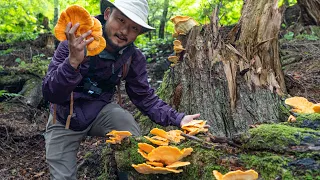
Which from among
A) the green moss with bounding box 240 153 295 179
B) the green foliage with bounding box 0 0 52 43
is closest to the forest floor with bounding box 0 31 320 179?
the green moss with bounding box 240 153 295 179

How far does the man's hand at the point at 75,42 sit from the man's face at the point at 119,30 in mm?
889

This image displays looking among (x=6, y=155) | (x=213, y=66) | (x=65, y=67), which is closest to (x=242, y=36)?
(x=213, y=66)

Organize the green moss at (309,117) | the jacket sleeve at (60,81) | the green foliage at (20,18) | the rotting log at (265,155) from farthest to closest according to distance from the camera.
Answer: the green foliage at (20,18) < the jacket sleeve at (60,81) < the green moss at (309,117) < the rotting log at (265,155)

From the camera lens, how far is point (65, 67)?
3.51 m

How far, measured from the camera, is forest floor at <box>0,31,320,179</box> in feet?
19.4

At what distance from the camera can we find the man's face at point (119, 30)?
13.6ft

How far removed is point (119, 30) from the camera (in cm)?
417

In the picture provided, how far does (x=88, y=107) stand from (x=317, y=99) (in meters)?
4.85

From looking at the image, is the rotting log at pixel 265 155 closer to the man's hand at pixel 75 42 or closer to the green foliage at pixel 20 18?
the man's hand at pixel 75 42

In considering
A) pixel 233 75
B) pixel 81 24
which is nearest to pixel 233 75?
pixel 233 75

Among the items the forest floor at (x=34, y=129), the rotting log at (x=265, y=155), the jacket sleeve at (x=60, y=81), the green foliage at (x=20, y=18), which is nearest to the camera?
the rotting log at (x=265, y=155)

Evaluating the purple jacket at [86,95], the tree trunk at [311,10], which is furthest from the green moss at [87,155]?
the tree trunk at [311,10]

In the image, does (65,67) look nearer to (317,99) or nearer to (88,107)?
(88,107)

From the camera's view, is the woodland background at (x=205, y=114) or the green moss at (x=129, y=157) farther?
the green moss at (x=129, y=157)
